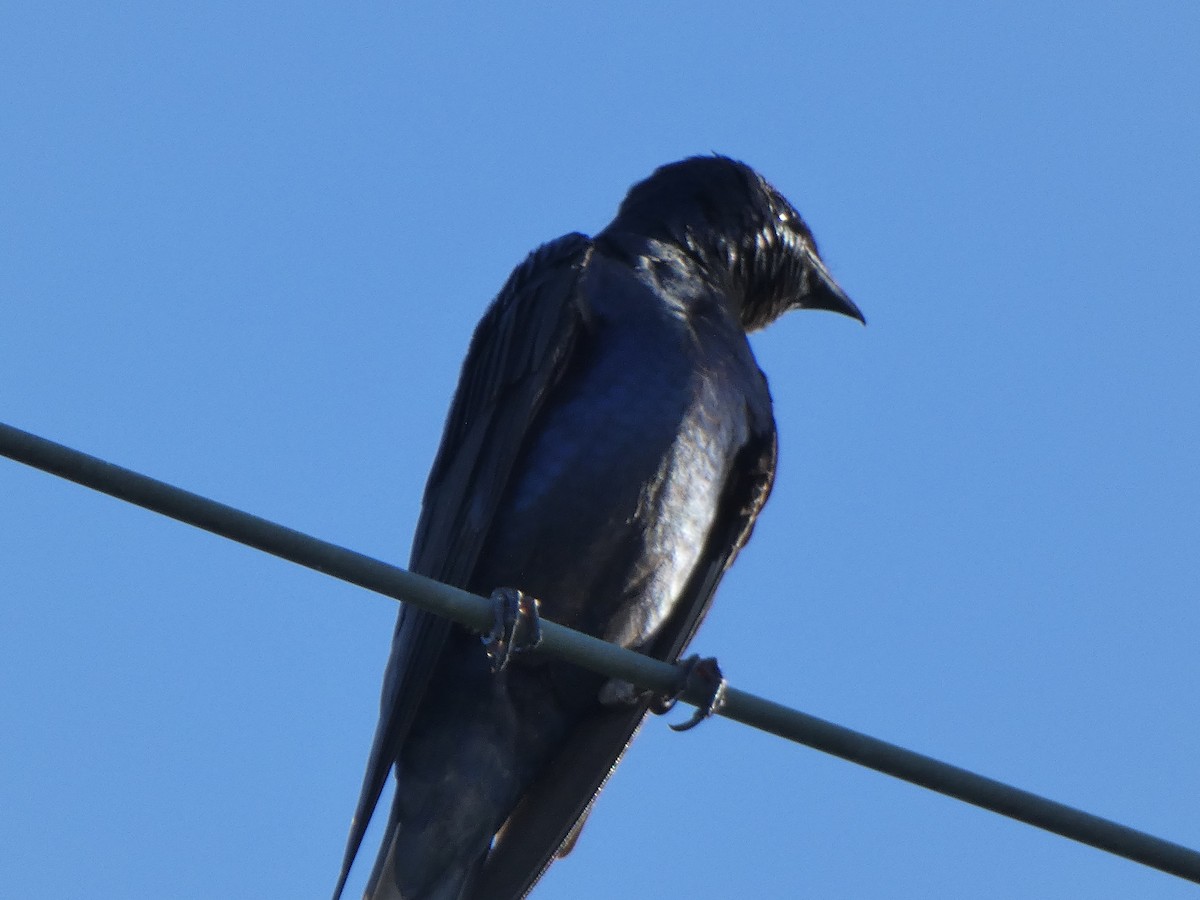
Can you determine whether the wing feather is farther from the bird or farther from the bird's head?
the bird's head

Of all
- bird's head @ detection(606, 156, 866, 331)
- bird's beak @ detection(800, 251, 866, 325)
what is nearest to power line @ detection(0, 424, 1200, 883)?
bird's head @ detection(606, 156, 866, 331)

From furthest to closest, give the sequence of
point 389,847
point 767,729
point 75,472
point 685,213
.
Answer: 1. point 685,213
2. point 389,847
3. point 767,729
4. point 75,472

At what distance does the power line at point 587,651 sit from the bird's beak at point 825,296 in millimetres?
3777

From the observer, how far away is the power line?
2.84 metres

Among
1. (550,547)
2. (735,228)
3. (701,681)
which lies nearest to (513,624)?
(701,681)

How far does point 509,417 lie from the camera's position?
5148 mm

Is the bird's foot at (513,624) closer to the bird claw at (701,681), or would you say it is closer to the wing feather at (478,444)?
the bird claw at (701,681)

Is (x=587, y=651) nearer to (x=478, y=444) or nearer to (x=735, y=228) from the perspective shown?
(x=478, y=444)

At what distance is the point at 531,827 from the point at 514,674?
0.42 metres

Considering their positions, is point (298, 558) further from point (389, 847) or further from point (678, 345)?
point (678, 345)

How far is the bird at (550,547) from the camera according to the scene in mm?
4949

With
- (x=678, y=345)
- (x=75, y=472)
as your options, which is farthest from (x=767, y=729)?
(x=678, y=345)

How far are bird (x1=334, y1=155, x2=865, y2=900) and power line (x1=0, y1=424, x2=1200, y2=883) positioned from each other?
1.50m

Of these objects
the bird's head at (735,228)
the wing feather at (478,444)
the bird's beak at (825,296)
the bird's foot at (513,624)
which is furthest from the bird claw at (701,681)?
the bird's beak at (825,296)
